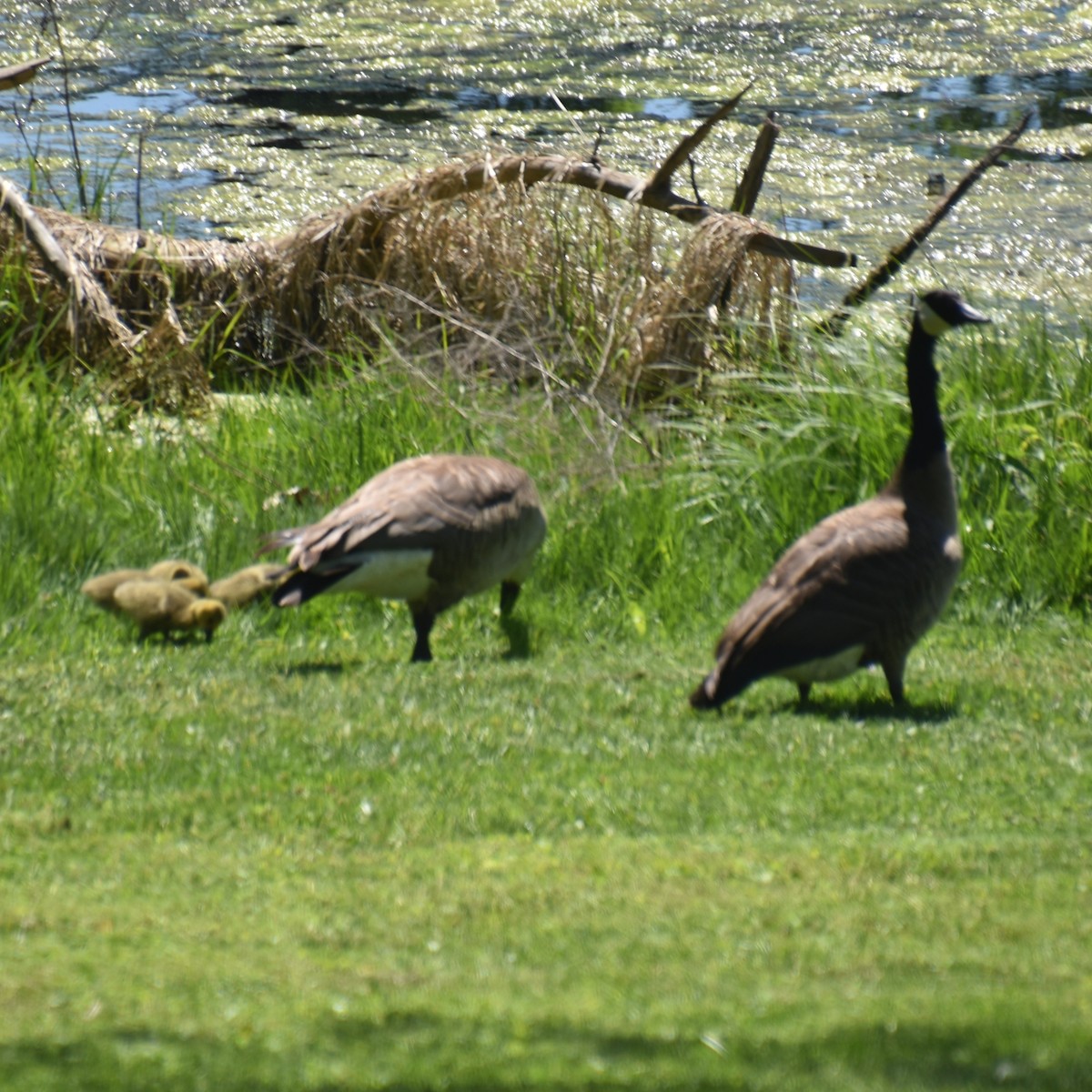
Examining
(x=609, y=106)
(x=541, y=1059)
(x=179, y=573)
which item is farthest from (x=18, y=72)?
(x=541, y=1059)

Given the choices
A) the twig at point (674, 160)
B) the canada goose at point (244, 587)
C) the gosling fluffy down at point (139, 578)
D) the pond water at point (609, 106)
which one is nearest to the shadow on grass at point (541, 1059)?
the gosling fluffy down at point (139, 578)

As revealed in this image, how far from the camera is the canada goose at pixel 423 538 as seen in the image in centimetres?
717

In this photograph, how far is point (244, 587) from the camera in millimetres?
8156

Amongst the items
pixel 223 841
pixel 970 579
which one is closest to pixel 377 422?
pixel 970 579

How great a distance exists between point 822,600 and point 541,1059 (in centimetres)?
324

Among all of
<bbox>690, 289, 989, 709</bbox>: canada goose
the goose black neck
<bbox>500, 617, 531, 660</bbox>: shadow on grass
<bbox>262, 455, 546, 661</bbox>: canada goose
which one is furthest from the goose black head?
<bbox>500, 617, 531, 660</bbox>: shadow on grass

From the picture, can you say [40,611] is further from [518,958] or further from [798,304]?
[798,304]

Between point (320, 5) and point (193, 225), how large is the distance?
374 inches

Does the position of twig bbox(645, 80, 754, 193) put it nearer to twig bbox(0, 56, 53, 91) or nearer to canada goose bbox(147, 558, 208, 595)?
twig bbox(0, 56, 53, 91)

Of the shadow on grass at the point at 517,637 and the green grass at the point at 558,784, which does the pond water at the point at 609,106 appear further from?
the shadow on grass at the point at 517,637

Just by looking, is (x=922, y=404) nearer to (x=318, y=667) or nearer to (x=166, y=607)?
(x=318, y=667)

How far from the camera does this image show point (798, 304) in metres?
11.3

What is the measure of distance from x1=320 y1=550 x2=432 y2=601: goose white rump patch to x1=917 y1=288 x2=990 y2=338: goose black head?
2446 millimetres

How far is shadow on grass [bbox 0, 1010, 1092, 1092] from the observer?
141 inches
